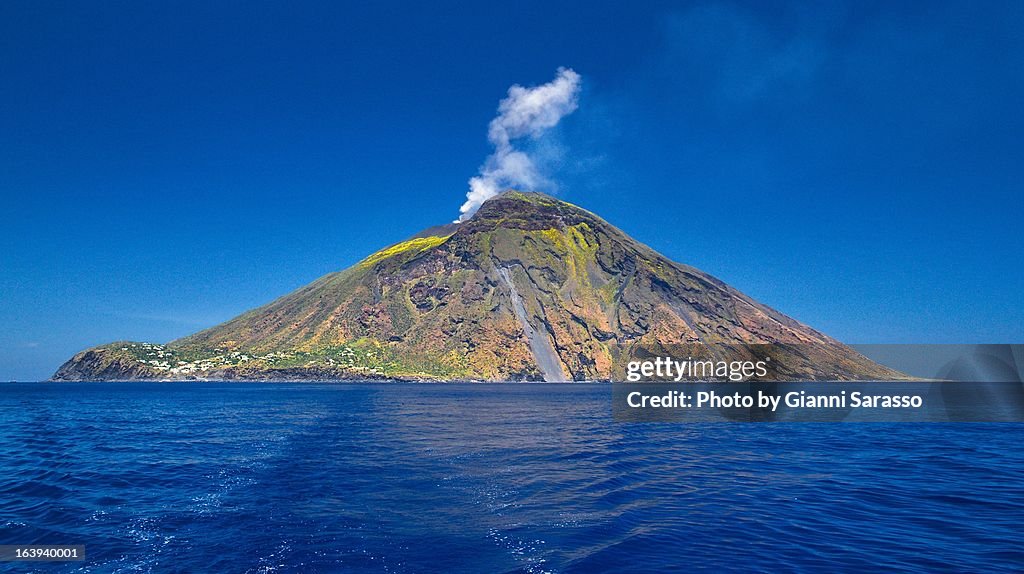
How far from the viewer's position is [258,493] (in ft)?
76.1

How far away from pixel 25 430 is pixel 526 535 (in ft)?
194

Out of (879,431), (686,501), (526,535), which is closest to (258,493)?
(526,535)

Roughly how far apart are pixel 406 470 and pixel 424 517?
961 centimetres

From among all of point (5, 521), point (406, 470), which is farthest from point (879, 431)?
point (5, 521)

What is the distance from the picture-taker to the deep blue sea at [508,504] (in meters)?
14.9

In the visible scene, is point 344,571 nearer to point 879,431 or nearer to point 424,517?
point 424,517

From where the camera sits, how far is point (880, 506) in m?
21.6

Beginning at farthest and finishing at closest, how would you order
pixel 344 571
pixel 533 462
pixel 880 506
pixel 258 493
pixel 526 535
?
pixel 533 462, pixel 258 493, pixel 880 506, pixel 526 535, pixel 344 571

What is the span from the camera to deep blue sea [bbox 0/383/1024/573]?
49.0 ft

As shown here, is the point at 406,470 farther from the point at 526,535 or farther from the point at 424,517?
the point at 526,535

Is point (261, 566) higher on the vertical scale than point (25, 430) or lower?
higher

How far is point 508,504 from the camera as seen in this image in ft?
68.9

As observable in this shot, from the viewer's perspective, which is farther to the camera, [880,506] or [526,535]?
[880,506]

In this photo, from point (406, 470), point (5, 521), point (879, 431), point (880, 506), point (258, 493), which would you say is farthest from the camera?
point (879, 431)
